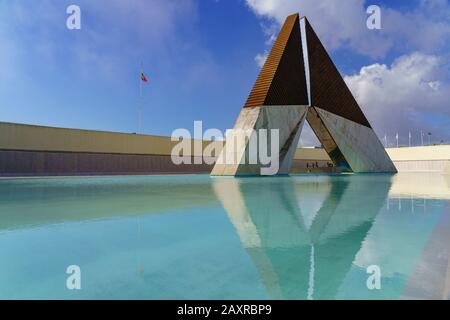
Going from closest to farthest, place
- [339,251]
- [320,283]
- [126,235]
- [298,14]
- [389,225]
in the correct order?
[320,283]
[339,251]
[126,235]
[389,225]
[298,14]

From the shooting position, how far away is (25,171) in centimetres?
2462

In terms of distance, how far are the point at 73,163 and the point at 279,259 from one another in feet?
90.3

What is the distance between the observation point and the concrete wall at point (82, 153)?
23.9 meters

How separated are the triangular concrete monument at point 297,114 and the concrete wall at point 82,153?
4.85m

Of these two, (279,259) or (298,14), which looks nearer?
(279,259)

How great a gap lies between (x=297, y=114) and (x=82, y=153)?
18.4 metres

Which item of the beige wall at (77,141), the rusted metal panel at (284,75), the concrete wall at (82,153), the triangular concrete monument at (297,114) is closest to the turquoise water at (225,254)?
the triangular concrete monument at (297,114)

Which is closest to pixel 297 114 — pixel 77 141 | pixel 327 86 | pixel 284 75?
pixel 284 75

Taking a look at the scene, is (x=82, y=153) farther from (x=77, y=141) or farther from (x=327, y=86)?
(x=327, y=86)

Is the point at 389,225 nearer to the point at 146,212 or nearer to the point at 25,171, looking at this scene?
the point at 146,212

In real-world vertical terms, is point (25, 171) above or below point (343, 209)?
above

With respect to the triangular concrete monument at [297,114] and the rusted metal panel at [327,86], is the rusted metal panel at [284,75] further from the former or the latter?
the rusted metal panel at [327,86]
